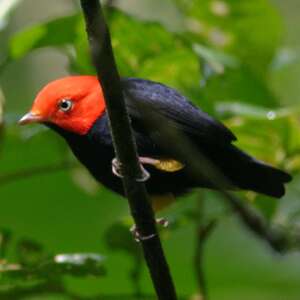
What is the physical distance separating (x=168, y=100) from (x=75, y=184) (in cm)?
137

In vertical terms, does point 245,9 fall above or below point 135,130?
above

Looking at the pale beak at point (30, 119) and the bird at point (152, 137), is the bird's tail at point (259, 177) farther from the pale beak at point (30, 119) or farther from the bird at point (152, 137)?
the pale beak at point (30, 119)

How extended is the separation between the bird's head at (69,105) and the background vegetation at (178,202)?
0.55ft

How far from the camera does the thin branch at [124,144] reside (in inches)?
89.1

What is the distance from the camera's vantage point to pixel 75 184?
4805 millimetres

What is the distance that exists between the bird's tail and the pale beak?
678mm

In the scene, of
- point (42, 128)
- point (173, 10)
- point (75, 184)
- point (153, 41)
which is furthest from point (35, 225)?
point (173, 10)

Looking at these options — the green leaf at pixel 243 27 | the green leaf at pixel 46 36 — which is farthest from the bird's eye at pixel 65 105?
the green leaf at pixel 243 27

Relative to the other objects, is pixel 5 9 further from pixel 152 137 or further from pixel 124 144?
pixel 124 144

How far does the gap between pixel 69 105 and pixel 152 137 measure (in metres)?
0.35

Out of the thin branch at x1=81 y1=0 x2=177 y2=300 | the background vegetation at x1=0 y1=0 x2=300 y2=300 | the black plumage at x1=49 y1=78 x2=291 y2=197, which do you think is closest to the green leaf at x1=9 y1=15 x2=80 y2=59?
the background vegetation at x1=0 y1=0 x2=300 y2=300

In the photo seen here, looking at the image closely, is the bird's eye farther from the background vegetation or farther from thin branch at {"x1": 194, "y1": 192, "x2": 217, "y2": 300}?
thin branch at {"x1": 194, "y1": 192, "x2": 217, "y2": 300}

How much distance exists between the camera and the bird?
3.48 meters

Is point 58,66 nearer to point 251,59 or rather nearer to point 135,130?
point 251,59
